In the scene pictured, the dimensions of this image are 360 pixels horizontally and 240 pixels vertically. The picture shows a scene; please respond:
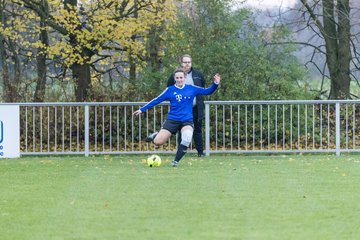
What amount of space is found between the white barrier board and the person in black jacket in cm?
332

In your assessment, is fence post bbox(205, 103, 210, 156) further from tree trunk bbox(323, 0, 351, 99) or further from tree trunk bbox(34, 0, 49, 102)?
tree trunk bbox(323, 0, 351, 99)

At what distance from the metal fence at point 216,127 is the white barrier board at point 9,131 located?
2.39 ft

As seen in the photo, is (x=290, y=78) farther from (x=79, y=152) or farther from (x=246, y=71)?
(x=79, y=152)

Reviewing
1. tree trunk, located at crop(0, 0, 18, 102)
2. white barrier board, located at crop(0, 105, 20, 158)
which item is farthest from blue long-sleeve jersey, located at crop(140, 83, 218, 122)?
tree trunk, located at crop(0, 0, 18, 102)

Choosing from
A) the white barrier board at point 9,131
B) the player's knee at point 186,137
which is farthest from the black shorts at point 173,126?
the white barrier board at point 9,131

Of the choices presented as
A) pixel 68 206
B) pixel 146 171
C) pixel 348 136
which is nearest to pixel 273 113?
pixel 348 136

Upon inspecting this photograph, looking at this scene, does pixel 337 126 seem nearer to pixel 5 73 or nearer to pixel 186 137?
pixel 186 137

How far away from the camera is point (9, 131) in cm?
2098

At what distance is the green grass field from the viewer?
9.26 m

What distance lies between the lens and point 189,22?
24844mm

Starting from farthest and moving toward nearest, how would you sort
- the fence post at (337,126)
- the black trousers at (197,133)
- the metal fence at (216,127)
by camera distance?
the metal fence at (216,127) < the fence post at (337,126) < the black trousers at (197,133)

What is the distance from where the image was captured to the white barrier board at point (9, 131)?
20984 millimetres

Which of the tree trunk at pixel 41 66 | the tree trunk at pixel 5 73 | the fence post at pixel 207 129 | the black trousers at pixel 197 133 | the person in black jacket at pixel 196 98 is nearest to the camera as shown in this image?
the person in black jacket at pixel 196 98

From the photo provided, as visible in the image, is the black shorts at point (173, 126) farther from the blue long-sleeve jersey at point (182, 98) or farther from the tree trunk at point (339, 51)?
the tree trunk at point (339, 51)
